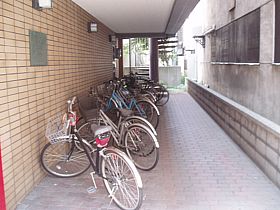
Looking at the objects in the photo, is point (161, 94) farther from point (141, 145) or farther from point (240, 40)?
point (141, 145)

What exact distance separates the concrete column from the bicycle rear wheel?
34.2 feet

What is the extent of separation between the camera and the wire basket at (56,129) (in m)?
3.78

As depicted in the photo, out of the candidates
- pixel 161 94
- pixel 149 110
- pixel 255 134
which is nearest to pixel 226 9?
pixel 149 110

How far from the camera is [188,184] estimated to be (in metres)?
3.82

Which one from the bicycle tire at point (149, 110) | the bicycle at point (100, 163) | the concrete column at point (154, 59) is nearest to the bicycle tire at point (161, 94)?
the bicycle tire at point (149, 110)

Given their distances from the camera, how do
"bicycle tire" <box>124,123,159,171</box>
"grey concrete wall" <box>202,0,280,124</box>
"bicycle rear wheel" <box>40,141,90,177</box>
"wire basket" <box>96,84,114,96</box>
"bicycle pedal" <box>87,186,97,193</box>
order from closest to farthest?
"bicycle pedal" <box>87,186,97,193</box>
"bicycle rear wheel" <box>40,141,90,177</box>
"bicycle tire" <box>124,123,159,171</box>
"grey concrete wall" <box>202,0,280,124</box>
"wire basket" <box>96,84,114,96</box>

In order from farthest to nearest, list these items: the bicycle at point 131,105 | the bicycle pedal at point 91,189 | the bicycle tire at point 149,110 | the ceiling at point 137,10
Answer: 1. the bicycle tire at point 149,110
2. the bicycle at point 131,105
3. the ceiling at point 137,10
4. the bicycle pedal at point 91,189

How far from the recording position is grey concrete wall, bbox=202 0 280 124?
191 inches

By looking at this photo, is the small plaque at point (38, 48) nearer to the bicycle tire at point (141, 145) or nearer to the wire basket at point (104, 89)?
the bicycle tire at point (141, 145)

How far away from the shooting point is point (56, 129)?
4.05 m

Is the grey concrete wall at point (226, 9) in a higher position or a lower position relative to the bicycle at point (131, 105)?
higher

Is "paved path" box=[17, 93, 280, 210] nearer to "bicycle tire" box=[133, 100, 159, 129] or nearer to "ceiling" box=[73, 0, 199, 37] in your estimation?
"bicycle tire" box=[133, 100, 159, 129]

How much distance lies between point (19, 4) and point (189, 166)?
2.97 metres

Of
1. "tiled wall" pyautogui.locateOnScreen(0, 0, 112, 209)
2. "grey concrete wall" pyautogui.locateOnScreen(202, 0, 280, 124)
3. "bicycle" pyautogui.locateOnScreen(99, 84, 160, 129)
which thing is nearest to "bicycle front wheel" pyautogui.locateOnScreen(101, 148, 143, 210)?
"tiled wall" pyautogui.locateOnScreen(0, 0, 112, 209)
